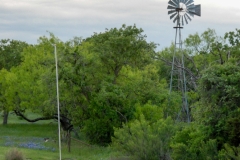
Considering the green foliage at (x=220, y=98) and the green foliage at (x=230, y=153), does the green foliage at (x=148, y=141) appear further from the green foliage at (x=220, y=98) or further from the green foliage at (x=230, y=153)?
the green foliage at (x=230, y=153)

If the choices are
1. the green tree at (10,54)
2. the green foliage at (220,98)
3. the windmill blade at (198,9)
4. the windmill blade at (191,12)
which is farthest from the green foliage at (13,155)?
the green tree at (10,54)

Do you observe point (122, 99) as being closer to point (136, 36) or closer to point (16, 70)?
point (136, 36)

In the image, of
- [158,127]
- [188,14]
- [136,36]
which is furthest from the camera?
[136,36]

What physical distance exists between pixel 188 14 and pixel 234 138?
13.2m

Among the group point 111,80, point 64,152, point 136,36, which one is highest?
point 136,36

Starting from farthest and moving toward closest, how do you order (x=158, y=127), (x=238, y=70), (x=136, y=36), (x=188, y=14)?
(x=136, y=36), (x=188, y=14), (x=158, y=127), (x=238, y=70)

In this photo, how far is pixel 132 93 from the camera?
3334 centimetres

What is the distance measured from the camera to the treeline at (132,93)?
18562 millimetres

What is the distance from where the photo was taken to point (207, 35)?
49.6 metres

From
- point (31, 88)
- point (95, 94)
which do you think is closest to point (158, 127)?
point (95, 94)

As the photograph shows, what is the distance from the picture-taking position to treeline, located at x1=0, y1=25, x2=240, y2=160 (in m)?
18.6

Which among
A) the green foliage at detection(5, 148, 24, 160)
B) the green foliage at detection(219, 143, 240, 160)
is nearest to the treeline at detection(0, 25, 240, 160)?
the green foliage at detection(219, 143, 240, 160)

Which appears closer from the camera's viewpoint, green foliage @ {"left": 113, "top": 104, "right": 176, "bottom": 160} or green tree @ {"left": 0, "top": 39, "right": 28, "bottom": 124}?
green foliage @ {"left": 113, "top": 104, "right": 176, "bottom": 160}

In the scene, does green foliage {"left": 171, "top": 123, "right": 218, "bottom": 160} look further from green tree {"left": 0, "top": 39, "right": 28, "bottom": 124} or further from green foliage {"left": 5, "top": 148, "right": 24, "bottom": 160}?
green tree {"left": 0, "top": 39, "right": 28, "bottom": 124}
